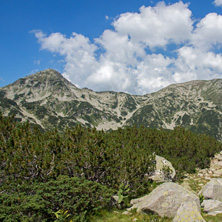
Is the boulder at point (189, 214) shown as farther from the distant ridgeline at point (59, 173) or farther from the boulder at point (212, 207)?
the distant ridgeline at point (59, 173)

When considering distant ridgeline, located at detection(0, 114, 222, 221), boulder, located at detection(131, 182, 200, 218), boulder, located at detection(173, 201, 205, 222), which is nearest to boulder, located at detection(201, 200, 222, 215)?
boulder, located at detection(131, 182, 200, 218)

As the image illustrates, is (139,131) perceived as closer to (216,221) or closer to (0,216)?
(216,221)

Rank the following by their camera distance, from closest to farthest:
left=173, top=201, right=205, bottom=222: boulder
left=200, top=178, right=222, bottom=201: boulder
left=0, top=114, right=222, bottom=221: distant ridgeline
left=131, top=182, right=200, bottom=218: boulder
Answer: left=173, top=201, right=205, bottom=222: boulder < left=0, top=114, right=222, bottom=221: distant ridgeline < left=131, top=182, right=200, bottom=218: boulder < left=200, top=178, right=222, bottom=201: boulder

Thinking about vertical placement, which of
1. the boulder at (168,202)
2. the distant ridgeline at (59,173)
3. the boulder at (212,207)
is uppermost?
the distant ridgeline at (59,173)

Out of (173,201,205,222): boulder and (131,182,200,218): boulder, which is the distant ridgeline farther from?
(173,201,205,222): boulder

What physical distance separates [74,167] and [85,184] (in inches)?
123

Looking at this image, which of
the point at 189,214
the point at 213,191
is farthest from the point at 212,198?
the point at 189,214

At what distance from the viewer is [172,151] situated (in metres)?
29.4

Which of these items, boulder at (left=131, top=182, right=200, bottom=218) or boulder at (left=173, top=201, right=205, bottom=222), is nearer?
boulder at (left=173, top=201, right=205, bottom=222)

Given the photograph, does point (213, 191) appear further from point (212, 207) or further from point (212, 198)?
point (212, 207)

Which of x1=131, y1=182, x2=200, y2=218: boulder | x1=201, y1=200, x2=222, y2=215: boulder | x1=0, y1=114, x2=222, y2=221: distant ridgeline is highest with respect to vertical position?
x1=0, y1=114, x2=222, y2=221: distant ridgeline

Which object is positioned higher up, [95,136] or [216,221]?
[95,136]

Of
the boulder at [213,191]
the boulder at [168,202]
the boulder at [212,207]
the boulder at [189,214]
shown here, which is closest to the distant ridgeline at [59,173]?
the boulder at [168,202]

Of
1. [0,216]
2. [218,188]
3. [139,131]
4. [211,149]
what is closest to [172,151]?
[139,131]
